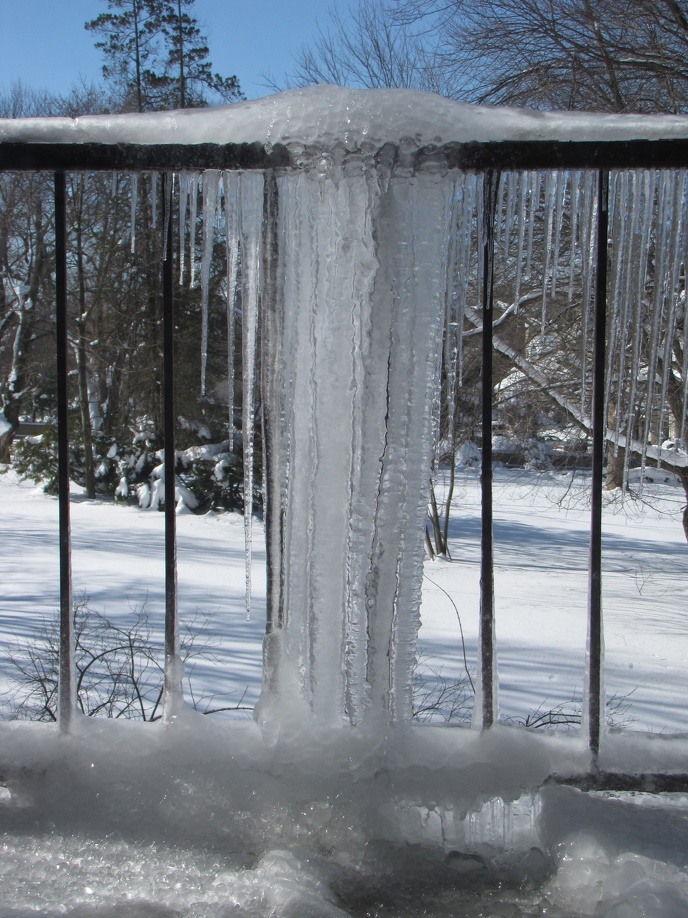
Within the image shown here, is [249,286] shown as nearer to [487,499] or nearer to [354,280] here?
[354,280]

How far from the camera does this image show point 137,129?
1.20 meters

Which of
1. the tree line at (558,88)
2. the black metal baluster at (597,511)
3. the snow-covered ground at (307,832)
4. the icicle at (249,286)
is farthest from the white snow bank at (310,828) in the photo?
the tree line at (558,88)

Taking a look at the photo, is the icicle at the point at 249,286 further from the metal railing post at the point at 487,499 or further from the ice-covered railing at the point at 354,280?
the metal railing post at the point at 487,499

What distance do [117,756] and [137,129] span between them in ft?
3.57

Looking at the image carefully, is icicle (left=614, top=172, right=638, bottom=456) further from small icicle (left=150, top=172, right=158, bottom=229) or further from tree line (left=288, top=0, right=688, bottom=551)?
tree line (left=288, top=0, right=688, bottom=551)

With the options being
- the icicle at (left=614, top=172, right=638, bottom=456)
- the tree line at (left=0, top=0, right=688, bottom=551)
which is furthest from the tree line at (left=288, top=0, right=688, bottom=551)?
the icicle at (left=614, top=172, right=638, bottom=456)

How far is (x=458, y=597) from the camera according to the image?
7664mm

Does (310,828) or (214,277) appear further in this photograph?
(214,277)

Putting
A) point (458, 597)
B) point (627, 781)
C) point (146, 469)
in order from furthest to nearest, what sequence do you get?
point (146, 469)
point (458, 597)
point (627, 781)

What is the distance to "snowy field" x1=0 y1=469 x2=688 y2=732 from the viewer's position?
14.1ft

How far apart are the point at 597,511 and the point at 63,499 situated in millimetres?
1016

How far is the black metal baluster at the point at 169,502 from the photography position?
1.30 m

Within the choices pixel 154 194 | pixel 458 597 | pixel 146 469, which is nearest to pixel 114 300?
pixel 146 469

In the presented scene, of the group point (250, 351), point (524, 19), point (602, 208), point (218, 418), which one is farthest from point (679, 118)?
point (218, 418)
